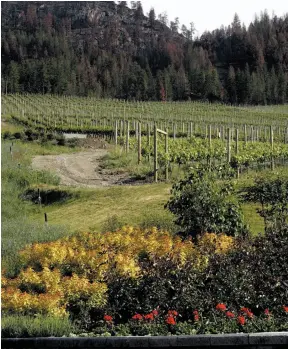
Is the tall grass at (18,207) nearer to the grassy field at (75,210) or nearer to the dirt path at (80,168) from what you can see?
the grassy field at (75,210)

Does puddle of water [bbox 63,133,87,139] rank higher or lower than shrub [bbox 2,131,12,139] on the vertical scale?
lower

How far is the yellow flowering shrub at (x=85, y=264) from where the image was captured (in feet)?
21.7

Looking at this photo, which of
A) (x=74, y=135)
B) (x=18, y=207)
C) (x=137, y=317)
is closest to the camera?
(x=137, y=317)

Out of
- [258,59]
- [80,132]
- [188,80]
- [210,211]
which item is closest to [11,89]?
[188,80]

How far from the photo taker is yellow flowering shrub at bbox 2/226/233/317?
661cm

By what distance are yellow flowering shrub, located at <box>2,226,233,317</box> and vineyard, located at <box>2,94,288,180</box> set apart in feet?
24.8

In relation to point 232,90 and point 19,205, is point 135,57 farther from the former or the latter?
point 19,205

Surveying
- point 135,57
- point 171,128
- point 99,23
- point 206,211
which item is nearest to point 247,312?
point 206,211

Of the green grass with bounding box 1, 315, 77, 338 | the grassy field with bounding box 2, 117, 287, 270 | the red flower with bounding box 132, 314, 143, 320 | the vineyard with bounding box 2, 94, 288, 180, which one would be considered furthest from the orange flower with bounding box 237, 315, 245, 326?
the vineyard with bounding box 2, 94, 288, 180

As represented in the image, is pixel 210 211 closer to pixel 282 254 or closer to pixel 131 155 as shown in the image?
pixel 282 254

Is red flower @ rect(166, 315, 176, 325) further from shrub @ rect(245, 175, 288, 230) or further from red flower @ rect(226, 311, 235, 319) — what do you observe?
shrub @ rect(245, 175, 288, 230)

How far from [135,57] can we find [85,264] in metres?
94.7

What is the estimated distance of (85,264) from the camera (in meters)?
7.74

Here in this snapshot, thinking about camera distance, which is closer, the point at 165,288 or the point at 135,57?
the point at 165,288
